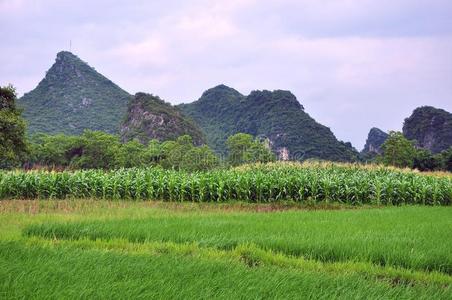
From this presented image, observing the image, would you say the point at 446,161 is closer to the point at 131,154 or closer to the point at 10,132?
the point at 131,154

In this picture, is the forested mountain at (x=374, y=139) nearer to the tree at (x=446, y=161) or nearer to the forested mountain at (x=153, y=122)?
the forested mountain at (x=153, y=122)

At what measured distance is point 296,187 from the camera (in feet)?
50.9

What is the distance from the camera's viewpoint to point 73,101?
88625mm

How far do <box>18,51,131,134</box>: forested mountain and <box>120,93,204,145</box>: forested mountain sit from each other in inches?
387

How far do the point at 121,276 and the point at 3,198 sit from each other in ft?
43.7

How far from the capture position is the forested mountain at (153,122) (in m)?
65.4

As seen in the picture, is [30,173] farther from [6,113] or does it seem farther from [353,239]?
[353,239]

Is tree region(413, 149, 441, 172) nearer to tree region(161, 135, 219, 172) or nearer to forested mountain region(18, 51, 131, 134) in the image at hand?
tree region(161, 135, 219, 172)

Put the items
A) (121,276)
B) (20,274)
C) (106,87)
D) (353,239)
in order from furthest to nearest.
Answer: (106,87) → (353,239) → (121,276) → (20,274)

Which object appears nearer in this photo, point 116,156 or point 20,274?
point 20,274

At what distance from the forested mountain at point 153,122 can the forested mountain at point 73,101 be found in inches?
387

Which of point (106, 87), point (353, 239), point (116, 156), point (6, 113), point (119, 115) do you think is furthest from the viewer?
point (106, 87)

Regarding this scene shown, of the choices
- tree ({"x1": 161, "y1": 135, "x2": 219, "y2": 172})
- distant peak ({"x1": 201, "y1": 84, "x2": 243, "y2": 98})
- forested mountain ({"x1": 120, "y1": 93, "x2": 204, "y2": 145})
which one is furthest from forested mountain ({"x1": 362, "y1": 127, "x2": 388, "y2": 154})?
tree ({"x1": 161, "y1": 135, "x2": 219, "y2": 172})

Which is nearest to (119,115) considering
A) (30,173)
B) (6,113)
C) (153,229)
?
(6,113)
